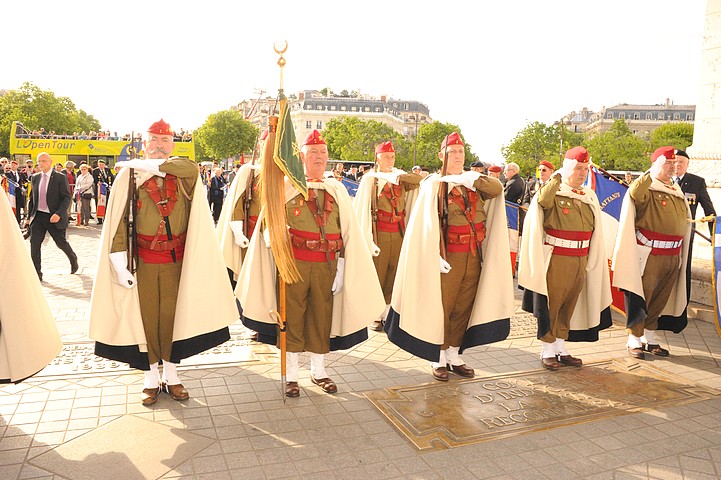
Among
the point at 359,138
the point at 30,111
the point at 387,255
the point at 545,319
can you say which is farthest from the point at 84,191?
the point at 359,138

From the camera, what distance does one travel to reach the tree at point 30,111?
59.8 m

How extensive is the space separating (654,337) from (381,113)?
363 feet

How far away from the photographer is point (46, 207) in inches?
356

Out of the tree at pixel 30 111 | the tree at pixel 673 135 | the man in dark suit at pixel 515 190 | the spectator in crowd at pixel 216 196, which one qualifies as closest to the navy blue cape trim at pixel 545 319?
the man in dark suit at pixel 515 190

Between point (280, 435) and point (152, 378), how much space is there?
4.19 ft

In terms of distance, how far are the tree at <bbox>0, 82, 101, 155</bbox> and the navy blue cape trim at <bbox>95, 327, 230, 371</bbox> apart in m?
64.5

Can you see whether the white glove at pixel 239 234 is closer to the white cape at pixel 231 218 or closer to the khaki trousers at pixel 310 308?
the white cape at pixel 231 218

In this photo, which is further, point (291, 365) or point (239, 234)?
point (239, 234)

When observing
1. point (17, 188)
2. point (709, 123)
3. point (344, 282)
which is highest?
point (709, 123)

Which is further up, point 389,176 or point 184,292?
point 389,176

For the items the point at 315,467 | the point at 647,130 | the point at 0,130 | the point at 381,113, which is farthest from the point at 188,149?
the point at 647,130

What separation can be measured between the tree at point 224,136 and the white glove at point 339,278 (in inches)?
3202

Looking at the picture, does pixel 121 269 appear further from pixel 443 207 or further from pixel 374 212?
pixel 374 212

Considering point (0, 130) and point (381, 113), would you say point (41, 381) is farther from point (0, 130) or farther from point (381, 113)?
point (381, 113)
